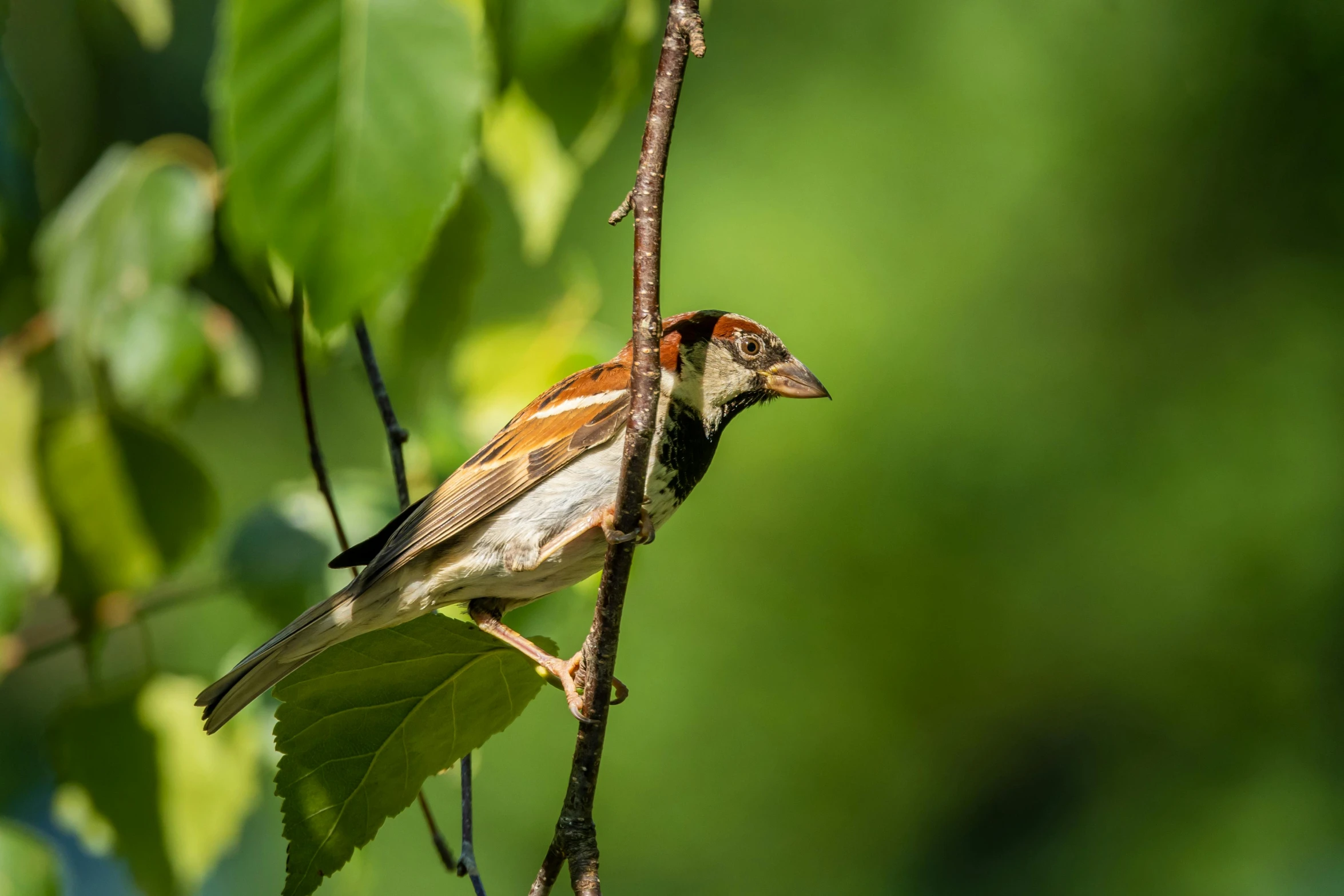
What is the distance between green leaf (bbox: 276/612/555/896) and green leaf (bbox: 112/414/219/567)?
63 cm

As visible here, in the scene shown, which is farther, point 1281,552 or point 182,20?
point 1281,552

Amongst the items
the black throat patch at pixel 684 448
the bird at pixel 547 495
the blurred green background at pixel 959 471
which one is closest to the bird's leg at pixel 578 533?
the bird at pixel 547 495

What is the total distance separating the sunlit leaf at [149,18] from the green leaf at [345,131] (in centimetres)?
65

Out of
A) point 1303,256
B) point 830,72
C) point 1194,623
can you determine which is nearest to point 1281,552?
point 1194,623

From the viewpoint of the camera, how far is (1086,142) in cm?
963

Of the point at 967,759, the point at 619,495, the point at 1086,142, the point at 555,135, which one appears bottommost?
the point at 967,759

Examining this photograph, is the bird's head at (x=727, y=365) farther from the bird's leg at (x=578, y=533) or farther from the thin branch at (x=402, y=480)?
the thin branch at (x=402, y=480)

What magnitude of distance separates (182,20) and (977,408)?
7152mm

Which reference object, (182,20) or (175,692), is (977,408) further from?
(175,692)

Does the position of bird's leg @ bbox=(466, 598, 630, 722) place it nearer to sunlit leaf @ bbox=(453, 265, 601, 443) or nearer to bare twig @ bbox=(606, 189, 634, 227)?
sunlit leaf @ bbox=(453, 265, 601, 443)

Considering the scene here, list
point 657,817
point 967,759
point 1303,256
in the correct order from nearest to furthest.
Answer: point 657,817 → point 967,759 → point 1303,256

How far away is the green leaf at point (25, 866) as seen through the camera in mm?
1744

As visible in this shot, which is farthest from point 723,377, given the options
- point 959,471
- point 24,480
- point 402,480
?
point 959,471

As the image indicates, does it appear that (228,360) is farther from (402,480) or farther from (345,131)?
(345,131)
